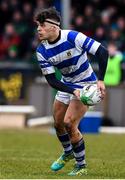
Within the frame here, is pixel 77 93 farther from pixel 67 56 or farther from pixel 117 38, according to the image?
pixel 117 38

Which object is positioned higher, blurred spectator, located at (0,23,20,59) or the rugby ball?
the rugby ball

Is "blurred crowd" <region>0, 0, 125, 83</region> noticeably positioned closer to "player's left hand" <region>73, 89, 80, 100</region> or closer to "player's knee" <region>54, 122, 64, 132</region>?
"player's knee" <region>54, 122, 64, 132</region>

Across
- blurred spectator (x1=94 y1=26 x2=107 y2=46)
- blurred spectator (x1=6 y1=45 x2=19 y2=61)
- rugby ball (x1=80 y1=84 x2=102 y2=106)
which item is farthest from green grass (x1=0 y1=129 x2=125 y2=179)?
blurred spectator (x1=6 y1=45 x2=19 y2=61)

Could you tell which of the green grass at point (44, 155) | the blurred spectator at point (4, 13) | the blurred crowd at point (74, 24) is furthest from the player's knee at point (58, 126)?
the blurred spectator at point (4, 13)

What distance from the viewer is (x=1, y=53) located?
83.6ft

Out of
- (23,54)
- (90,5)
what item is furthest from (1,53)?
(90,5)

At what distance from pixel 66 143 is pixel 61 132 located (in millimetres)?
183

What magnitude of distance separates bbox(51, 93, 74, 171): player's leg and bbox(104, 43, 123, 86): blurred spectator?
416 inches

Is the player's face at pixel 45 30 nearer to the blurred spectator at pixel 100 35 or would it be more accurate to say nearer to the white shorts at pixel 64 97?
the white shorts at pixel 64 97

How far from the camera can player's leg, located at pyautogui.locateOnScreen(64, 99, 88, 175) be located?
11047 millimetres

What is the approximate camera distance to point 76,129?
11094mm

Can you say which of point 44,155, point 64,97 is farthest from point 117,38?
point 64,97

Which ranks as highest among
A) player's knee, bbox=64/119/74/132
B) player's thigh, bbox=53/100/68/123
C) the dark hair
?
the dark hair

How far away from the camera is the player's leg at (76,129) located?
36.2ft
